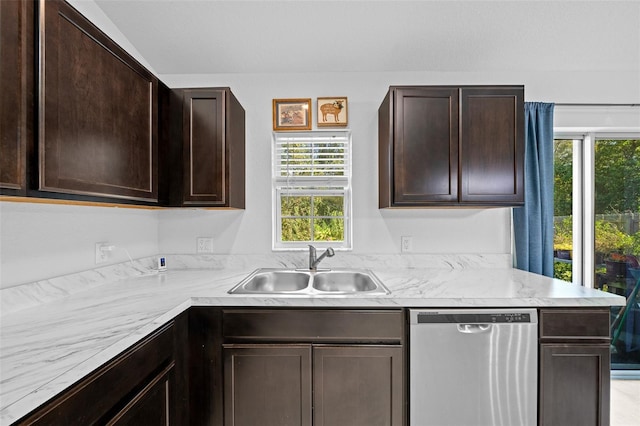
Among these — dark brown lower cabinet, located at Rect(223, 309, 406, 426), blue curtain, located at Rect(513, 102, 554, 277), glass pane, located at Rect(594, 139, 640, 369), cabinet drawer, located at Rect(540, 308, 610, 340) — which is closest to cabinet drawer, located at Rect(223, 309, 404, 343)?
dark brown lower cabinet, located at Rect(223, 309, 406, 426)

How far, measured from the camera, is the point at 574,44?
6.68 ft

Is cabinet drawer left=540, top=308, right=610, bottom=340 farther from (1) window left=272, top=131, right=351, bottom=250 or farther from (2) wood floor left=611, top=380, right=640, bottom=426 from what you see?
(1) window left=272, top=131, right=351, bottom=250

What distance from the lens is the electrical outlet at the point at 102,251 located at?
175 centimetres

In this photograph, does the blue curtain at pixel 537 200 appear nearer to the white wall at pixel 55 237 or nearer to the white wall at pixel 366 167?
the white wall at pixel 366 167

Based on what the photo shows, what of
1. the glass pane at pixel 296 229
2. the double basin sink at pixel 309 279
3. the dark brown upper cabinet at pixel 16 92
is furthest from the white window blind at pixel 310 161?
the dark brown upper cabinet at pixel 16 92

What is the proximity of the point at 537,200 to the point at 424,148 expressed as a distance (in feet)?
3.38

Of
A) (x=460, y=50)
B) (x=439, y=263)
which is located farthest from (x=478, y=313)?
(x=460, y=50)

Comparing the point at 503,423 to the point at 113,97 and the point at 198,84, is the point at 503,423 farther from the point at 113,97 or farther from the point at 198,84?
the point at 198,84

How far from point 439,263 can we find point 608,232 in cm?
146

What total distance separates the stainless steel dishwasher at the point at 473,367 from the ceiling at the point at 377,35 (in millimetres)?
1675

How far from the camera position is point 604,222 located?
2.44 m

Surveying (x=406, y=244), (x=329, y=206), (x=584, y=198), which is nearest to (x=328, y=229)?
(x=329, y=206)

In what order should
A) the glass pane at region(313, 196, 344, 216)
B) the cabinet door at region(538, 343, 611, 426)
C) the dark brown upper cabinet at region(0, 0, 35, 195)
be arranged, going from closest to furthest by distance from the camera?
the dark brown upper cabinet at region(0, 0, 35, 195) → the cabinet door at region(538, 343, 611, 426) → the glass pane at region(313, 196, 344, 216)

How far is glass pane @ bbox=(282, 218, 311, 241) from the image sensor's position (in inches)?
95.3
